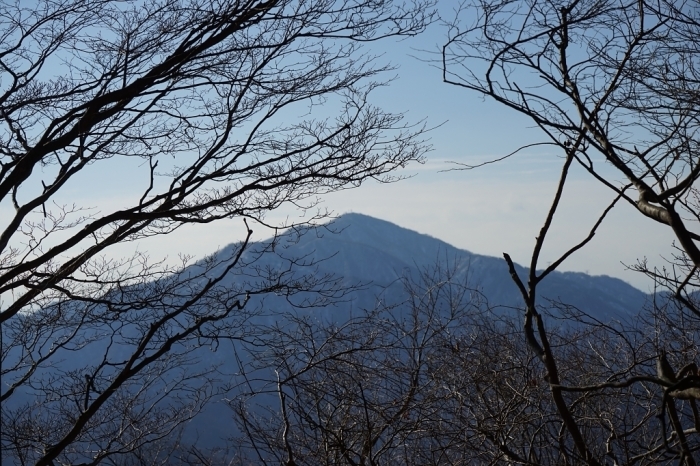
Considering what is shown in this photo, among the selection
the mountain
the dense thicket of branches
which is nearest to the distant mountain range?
the mountain

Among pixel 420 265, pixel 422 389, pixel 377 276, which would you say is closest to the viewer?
pixel 422 389

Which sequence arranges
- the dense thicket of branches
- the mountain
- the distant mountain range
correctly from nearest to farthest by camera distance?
the dense thicket of branches → the distant mountain range → the mountain

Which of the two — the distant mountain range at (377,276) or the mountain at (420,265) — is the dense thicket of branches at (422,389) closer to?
the distant mountain range at (377,276)

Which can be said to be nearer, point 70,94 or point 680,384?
point 680,384

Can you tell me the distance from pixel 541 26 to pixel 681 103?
2.92ft

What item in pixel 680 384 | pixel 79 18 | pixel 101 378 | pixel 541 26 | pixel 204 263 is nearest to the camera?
pixel 680 384

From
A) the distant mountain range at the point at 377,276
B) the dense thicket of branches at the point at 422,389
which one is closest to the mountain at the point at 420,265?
the distant mountain range at the point at 377,276

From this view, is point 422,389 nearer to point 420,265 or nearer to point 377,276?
point 420,265

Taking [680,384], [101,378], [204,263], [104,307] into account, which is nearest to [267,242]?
[204,263]

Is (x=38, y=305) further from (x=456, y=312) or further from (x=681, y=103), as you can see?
(x=681, y=103)

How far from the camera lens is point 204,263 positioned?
243 inches

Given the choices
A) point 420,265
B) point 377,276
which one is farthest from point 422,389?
point 377,276

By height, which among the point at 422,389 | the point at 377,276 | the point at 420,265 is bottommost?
the point at 422,389

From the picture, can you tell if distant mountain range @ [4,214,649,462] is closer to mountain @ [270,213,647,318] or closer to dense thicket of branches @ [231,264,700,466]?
mountain @ [270,213,647,318]
